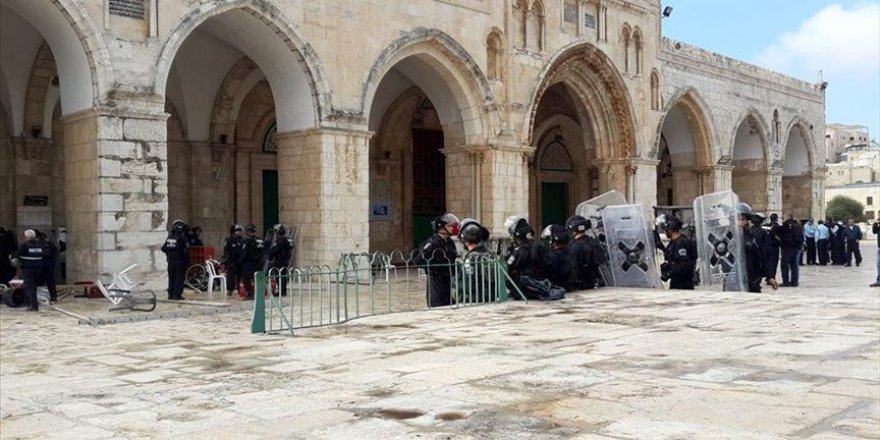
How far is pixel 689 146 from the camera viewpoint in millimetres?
23922

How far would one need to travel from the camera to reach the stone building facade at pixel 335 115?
1144cm

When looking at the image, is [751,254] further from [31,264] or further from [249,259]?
[31,264]

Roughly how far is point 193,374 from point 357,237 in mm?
8288

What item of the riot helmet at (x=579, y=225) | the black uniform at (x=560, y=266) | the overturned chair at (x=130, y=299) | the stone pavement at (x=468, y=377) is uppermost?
the riot helmet at (x=579, y=225)

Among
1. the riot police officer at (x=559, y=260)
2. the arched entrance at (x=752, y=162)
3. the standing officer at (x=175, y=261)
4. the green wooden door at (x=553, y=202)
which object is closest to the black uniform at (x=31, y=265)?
the standing officer at (x=175, y=261)

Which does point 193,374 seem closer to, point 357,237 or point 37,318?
point 37,318

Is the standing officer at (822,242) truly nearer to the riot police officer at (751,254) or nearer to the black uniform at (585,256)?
the riot police officer at (751,254)

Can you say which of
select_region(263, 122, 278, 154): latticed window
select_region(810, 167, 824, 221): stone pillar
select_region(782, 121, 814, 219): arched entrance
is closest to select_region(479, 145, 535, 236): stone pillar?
select_region(263, 122, 278, 154): latticed window

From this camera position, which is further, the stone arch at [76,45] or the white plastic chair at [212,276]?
the white plastic chair at [212,276]

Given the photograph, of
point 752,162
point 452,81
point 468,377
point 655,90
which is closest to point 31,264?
point 468,377

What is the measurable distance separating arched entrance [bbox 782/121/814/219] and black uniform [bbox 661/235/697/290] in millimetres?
19364

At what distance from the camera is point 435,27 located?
50.6ft

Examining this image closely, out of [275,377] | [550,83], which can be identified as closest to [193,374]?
[275,377]

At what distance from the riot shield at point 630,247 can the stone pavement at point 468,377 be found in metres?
2.65
